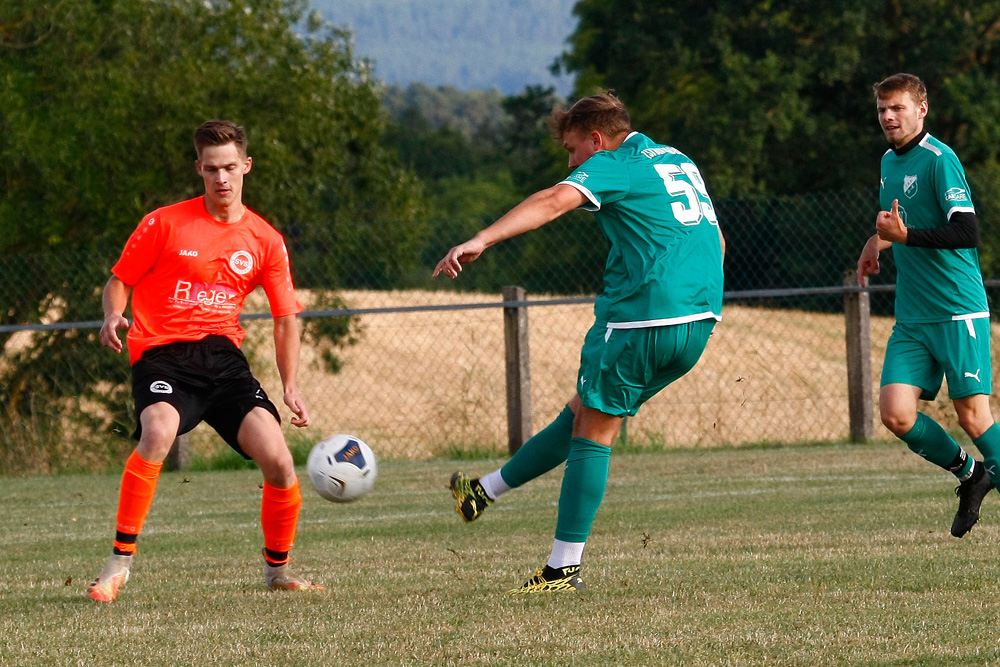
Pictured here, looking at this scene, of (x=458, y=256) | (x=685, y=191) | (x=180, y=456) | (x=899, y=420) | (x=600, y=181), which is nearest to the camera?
(x=458, y=256)

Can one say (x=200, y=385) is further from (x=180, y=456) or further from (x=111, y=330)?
(x=180, y=456)

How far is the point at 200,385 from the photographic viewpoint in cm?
549

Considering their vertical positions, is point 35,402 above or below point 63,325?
below

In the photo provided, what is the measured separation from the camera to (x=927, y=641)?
3.70 meters

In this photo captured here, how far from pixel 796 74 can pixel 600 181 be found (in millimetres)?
29374

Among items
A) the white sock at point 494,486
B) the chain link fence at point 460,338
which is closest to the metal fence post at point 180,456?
the chain link fence at point 460,338

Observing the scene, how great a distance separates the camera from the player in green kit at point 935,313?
5973mm

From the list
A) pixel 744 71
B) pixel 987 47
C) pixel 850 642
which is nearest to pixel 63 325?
pixel 850 642

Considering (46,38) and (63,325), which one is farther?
(46,38)

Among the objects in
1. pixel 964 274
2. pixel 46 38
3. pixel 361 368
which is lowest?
pixel 361 368

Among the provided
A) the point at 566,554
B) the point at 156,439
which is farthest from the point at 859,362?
the point at 156,439

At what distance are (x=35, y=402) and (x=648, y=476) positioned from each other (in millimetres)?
7067

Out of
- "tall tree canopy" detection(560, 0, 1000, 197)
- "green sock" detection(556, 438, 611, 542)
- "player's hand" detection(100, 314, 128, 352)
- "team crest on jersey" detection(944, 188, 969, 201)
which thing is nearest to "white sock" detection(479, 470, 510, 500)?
"green sock" detection(556, 438, 611, 542)

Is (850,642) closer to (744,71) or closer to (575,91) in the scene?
(744,71)
